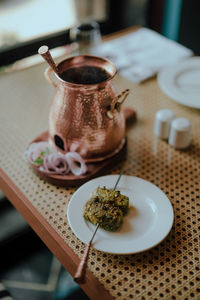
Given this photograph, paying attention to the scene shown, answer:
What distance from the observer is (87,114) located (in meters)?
0.75

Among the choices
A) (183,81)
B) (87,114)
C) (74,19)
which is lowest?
(74,19)

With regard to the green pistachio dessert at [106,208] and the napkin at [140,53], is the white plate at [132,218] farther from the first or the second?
the napkin at [140,53]

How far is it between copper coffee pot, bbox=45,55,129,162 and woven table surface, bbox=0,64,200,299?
10 centimetres

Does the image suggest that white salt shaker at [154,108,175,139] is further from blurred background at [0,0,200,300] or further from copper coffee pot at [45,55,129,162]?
blurred background at [0,0,200,300]

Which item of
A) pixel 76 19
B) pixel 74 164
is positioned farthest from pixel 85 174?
pixel 76 19

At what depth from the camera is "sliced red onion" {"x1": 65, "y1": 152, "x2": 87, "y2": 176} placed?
81 cm

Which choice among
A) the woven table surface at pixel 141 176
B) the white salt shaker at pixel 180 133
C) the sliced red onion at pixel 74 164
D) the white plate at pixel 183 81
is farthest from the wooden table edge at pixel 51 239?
the white plate at pixel 183 81

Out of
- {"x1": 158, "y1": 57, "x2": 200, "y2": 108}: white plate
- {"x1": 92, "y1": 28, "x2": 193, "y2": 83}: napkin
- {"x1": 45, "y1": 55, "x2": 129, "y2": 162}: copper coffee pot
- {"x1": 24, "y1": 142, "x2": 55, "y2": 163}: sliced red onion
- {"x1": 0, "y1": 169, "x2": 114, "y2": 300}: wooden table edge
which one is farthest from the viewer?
{"x1": 92, "y1": 28, "x2": 193, "y2": 83}: napkin

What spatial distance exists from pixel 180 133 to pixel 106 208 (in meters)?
0.35

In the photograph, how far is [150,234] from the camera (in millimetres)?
657

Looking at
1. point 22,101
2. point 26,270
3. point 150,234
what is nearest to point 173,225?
point 150,234

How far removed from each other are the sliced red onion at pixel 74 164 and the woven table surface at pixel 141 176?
51 mm

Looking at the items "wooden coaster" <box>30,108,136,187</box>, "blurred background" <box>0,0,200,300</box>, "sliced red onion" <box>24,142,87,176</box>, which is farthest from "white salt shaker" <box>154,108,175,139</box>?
"blurred background" <box>0,0,200,300</box>

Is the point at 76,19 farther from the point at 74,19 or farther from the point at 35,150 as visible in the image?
the point at 35,150
